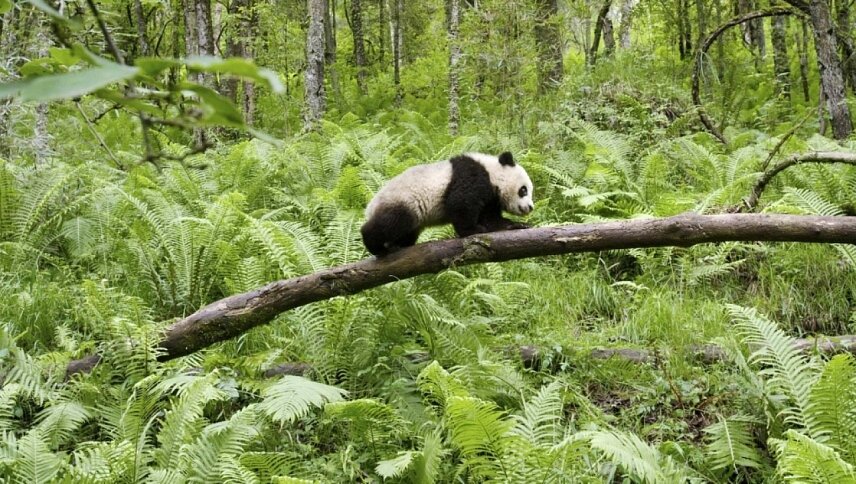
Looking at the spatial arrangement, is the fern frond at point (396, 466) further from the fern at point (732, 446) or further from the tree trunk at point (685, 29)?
the tree trunk at point (685, 29)

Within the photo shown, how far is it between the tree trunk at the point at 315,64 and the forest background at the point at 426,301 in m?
0.11

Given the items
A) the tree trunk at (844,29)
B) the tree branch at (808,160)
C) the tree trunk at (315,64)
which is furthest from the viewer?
the tree trunk at (315,64)

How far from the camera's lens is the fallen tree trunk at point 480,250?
17.6ft

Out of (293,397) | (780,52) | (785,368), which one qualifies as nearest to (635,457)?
(785,368)

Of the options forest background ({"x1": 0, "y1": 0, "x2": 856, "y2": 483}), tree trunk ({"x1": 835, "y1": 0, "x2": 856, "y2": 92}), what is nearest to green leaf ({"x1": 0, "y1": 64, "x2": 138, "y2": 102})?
forest background ({"x1": 0, "y1": 0, "x2": 856, "y2": 483})

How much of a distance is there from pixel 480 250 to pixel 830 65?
300 inches

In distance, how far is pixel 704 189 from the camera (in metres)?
10.1

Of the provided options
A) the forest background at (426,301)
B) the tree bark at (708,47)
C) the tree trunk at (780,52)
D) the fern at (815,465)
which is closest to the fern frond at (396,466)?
the forest background at (426,301)

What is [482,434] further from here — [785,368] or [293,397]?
[785,368]

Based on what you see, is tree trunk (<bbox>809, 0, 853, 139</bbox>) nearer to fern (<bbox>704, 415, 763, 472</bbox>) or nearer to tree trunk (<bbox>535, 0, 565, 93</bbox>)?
tree trunk (<bbox>535, 0, 565, 93</bbox>)

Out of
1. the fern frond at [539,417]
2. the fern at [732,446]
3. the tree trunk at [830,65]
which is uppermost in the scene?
the tree trunk at [830,65]

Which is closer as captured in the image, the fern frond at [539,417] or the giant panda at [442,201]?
the fern frond at [539,417]

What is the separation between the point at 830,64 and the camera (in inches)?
399

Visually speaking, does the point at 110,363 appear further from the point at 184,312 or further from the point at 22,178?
the point at 22,178
